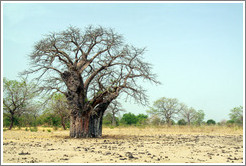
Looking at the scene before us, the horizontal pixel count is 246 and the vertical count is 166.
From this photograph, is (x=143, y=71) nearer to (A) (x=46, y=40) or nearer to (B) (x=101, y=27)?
(B) (x=101, y=27)

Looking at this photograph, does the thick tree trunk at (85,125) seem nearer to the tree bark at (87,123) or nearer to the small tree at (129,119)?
the tree bark at (87,123)

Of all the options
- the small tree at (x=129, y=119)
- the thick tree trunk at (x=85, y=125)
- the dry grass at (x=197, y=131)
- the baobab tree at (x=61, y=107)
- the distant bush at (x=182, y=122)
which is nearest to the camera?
the thick tree trunk at (x=85, y=125)

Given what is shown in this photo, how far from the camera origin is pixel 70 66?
13414mm

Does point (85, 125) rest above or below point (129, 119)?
above

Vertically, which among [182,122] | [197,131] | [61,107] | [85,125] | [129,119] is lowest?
[182,122]

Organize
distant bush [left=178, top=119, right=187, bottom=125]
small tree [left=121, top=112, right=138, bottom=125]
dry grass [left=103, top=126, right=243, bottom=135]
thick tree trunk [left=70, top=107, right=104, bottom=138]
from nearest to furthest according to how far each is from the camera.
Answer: thick tree trunk [left=70, top=107, right=104, bottom=138] → dry grass [left=103, top=126, right=243, bottom=135] → distant bush [left=178, top=119, right=187, bottom=125] → small tree [left=121, top=112, right=138, bottom=125]

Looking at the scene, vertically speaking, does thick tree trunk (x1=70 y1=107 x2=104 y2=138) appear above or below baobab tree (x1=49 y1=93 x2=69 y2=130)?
below

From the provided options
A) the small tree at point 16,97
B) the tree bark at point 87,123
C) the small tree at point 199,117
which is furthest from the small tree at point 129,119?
the tree bark at point 87,123

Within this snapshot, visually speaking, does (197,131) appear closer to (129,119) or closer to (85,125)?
(85,125)

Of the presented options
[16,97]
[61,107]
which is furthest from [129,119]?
[61,107]

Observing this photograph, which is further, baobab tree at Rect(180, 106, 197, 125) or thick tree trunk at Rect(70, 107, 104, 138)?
baobab tree at Rect(180, 106, 197, 125)

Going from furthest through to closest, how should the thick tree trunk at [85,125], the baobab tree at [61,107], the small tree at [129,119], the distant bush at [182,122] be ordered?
1. the small tree at [129,119]
2. the distant bush at [182,122]
3. the baobab tree at [61,107]
4. the thick tree trunk at [85,125]

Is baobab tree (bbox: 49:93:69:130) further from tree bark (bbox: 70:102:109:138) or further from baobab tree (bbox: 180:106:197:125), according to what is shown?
baobab tree (bbox: 180:106:197:125)

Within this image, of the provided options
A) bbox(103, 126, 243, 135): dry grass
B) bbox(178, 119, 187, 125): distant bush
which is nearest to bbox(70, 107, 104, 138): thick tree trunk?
bbox(103, 126, 243, 135): dry grass
